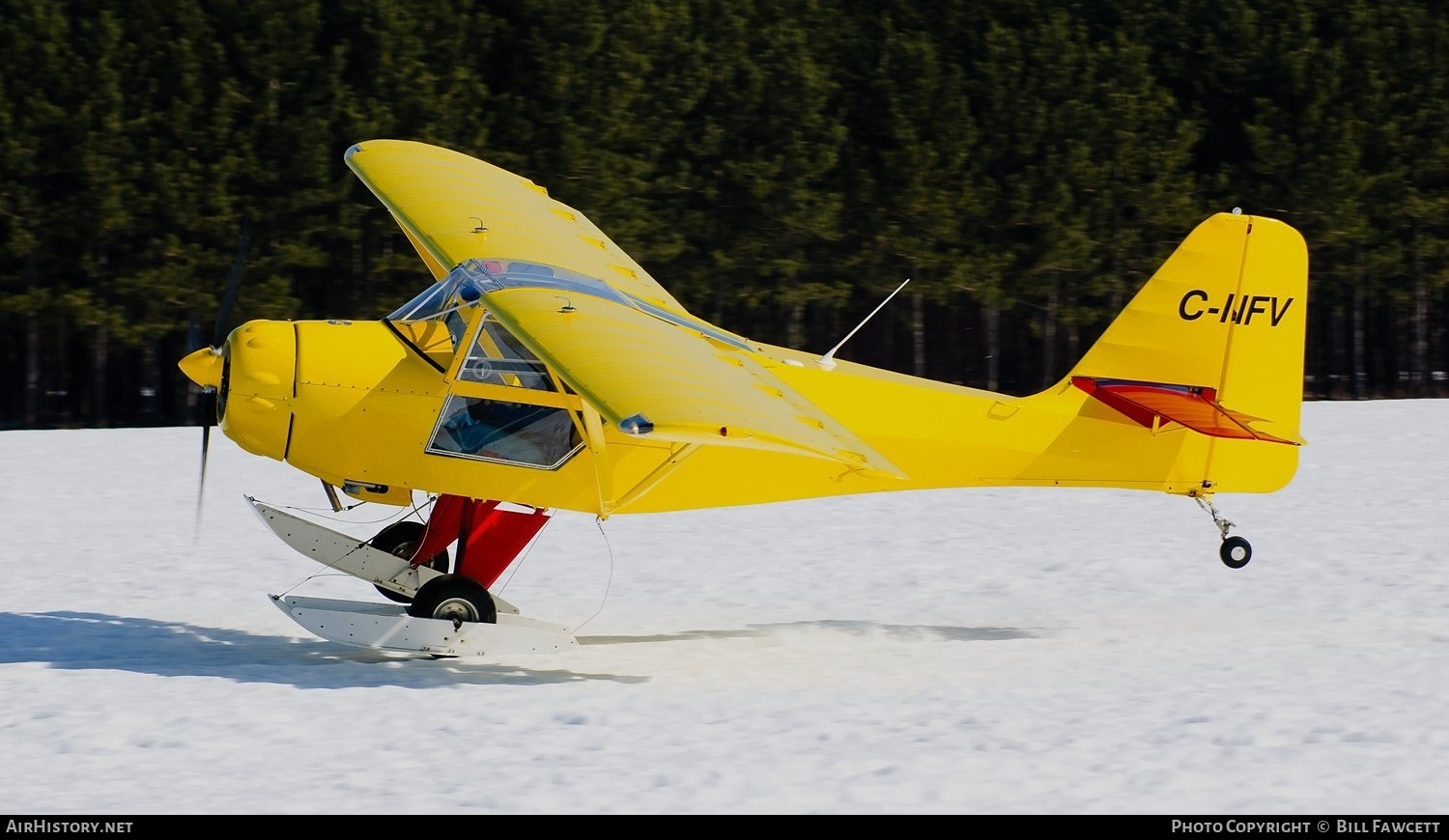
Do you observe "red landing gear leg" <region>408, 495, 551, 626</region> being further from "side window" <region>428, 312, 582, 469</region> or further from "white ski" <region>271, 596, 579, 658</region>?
"side window" <region>428, 312, 582, 469</region>

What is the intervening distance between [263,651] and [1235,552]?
243 inches

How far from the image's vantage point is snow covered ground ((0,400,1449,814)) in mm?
6590

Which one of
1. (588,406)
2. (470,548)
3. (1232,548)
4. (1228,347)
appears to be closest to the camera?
(588,406)

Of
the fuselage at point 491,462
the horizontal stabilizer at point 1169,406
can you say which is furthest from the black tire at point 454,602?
the horizontal stabilizer at point 1169,406

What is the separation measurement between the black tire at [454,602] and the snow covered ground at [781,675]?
1.18 ft

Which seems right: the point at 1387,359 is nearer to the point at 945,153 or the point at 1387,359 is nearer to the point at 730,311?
the point at 945,153

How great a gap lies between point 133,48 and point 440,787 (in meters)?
27.7

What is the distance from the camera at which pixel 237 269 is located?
9.55 metres

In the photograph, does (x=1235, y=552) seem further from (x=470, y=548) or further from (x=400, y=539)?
(x=400, y=539)

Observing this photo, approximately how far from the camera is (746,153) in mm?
34188

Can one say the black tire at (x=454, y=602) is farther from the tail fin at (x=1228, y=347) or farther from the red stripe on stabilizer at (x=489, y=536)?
the tail fin at (x=1228, y=347)

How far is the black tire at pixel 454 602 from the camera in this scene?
8.76m

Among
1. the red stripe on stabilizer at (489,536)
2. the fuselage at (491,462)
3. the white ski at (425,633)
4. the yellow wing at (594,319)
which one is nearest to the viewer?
the yellow wing at (594,319)

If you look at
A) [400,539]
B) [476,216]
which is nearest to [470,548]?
[400,539]
